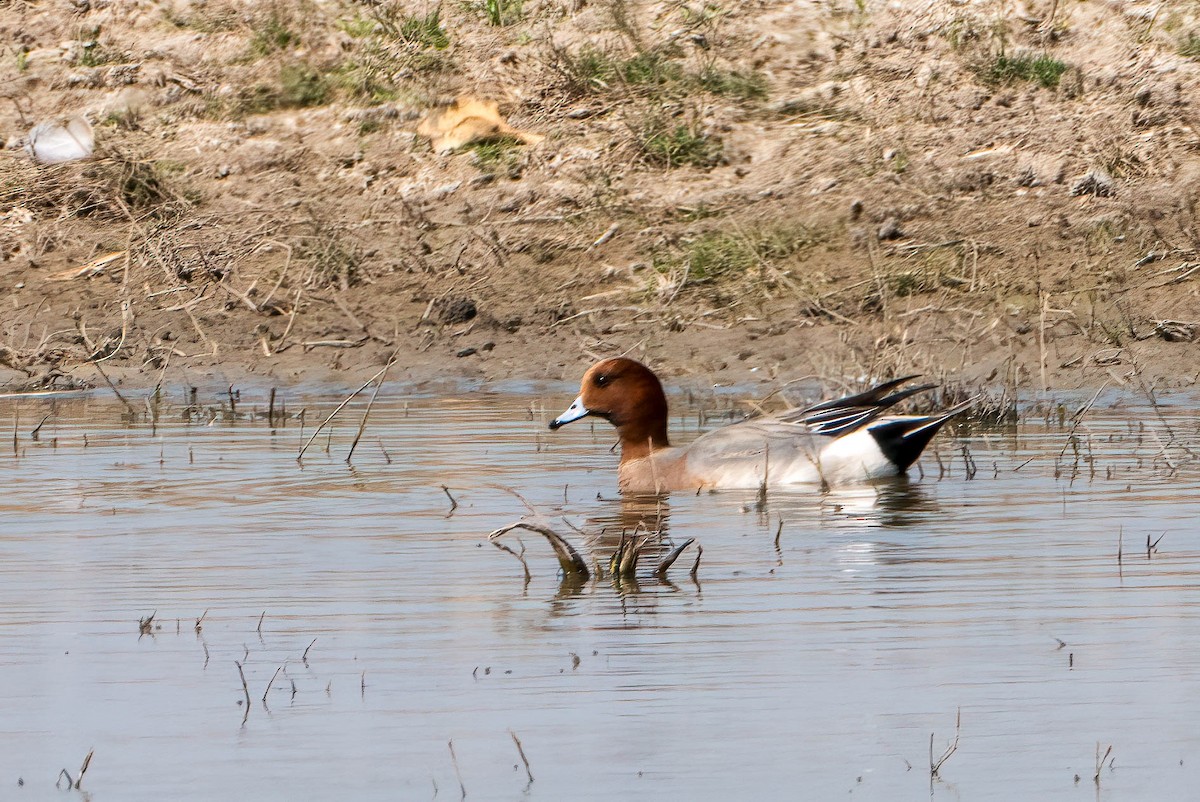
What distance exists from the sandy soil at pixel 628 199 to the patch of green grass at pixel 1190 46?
0.02 meters

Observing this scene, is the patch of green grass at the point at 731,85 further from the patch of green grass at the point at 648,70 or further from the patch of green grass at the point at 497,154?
the patch of green grass at the point at 497,154

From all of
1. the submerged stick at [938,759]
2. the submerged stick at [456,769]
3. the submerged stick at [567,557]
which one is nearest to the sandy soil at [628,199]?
the submerged stick at [567,557]

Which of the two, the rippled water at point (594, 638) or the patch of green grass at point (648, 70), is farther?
the patch of green grass at point (648, 70)

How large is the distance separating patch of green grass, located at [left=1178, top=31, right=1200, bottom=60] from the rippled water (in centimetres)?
593

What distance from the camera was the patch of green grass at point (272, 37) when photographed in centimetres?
1681

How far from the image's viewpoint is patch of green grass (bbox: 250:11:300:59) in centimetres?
1681

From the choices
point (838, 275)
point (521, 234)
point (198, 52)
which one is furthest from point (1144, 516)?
point (198, 52)

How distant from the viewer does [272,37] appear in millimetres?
16938

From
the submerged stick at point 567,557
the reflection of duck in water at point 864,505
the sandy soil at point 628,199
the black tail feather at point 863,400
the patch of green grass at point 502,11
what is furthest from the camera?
the patch of green grass at point 502,11

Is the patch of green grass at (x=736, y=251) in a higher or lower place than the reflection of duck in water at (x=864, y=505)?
higher

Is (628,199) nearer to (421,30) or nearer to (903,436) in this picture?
(421,30)

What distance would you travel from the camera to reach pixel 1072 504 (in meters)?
7.88

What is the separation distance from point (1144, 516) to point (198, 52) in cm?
1124

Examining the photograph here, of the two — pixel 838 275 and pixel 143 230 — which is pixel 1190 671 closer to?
pixel 838 275
